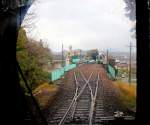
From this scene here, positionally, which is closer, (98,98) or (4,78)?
(4,78)

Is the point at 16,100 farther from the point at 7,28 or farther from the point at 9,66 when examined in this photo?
the point at 7,28

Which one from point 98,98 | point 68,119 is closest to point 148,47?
point 68,119

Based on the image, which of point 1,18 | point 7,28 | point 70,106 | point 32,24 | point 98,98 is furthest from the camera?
point 32,24

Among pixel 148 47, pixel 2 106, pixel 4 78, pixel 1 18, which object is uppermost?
pixel 1 18

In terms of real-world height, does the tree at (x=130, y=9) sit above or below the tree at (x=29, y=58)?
above

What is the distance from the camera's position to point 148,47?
7582 millimetres

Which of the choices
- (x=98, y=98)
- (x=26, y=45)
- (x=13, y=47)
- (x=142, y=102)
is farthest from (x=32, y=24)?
(x=142, y=102)

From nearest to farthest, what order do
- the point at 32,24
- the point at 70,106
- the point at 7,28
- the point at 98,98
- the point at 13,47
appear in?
1. the point at 7,28
2. the point at 13,47
3. the point at 70,106
4. the point at 98,98
5. the point at 32,24

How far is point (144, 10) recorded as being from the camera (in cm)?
752

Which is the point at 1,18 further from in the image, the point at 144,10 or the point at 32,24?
the point at 32,24

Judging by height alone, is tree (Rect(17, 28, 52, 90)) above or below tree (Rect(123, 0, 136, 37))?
below

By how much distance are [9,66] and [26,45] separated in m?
13.8

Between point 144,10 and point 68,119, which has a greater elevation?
point 144,10

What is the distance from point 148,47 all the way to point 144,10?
75 cm
